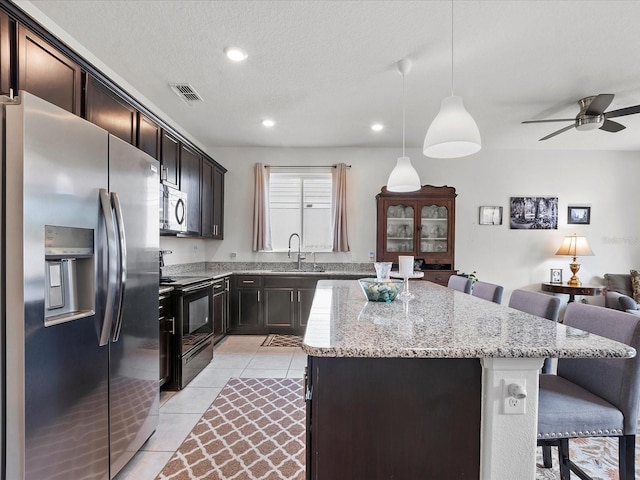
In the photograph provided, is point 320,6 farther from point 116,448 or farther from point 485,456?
point 116,448

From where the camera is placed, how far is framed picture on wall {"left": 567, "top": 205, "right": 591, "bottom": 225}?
488cm

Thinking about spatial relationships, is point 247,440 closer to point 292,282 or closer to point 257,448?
point 257,448

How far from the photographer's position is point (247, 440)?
2053 mm

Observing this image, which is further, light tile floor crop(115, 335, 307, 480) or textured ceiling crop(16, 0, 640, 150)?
textured ceiling crop(16, 0, 640, 150)

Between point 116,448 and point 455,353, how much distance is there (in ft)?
5.78

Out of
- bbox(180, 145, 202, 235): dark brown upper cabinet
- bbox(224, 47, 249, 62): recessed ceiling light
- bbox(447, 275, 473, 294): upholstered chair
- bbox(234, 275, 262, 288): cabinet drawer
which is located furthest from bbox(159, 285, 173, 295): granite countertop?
bbox(447, 275, 473, 294): upholstered chair

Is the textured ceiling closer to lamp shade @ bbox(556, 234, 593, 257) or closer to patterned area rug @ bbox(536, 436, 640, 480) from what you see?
lamp shade @ bbox(556, 234, 593, 257)

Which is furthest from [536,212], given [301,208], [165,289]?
[165,289]

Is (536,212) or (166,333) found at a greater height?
(536,212)

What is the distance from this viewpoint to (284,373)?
3.11 metres

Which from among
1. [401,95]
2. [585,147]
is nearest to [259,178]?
[401,95]

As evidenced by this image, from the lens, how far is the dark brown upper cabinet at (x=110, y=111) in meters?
2.08

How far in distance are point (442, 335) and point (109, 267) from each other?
150cm

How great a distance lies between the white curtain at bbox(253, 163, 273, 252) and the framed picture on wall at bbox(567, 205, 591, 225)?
463 centimetres
